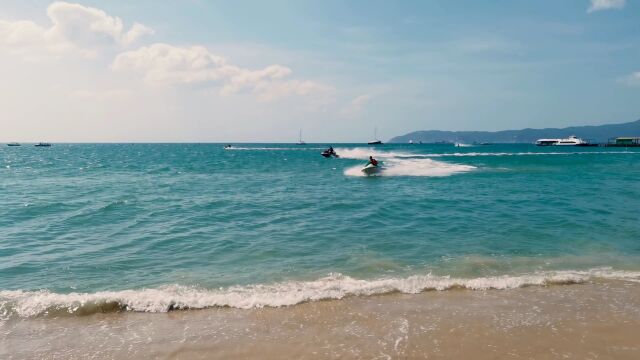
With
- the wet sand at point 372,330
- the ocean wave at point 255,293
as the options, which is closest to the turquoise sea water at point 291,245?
the ocean wave at point 255,293

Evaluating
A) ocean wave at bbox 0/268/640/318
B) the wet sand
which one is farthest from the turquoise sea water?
the wet sand

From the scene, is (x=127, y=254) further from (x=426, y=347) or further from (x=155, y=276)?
(x=426, y=347)

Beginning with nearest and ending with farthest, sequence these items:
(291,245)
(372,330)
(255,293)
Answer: (372,330) < (255,293) < (291,245)

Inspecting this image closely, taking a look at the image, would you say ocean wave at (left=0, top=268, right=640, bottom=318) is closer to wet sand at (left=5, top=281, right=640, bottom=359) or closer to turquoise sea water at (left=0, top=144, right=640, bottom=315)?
turquoise sea water at (left=0, top=144, right=640, bottom=315)

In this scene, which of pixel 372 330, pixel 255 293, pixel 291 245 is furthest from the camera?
pixel 291 245

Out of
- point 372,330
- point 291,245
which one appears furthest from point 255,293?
point 291,245

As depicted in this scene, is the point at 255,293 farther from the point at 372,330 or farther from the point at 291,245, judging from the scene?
the point at 291,245

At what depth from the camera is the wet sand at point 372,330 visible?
28.5 ft

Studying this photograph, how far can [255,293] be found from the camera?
475 inches

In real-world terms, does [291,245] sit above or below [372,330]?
above

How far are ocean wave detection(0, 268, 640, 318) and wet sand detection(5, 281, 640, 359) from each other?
0.37 meters

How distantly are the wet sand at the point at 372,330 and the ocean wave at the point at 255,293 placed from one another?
1.21 feet

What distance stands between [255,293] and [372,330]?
387 cm

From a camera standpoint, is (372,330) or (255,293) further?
(255,293)
